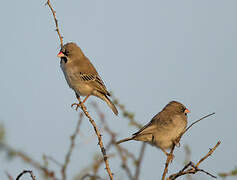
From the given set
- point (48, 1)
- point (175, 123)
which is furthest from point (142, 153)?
point (175, 123)

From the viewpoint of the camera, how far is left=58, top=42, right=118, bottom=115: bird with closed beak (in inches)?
295

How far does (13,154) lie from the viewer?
9.93ft

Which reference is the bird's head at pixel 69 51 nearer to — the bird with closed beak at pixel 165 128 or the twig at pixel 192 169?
the bird with closed beak at pixel 165 128

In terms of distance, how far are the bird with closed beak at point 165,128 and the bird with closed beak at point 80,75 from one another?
1302mm

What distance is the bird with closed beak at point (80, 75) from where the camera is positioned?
24.6 feet

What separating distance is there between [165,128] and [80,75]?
2383mm

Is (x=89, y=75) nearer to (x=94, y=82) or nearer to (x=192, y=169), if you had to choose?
(x=94, y=82)

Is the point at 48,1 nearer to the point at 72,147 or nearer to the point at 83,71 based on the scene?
the point at 72,147

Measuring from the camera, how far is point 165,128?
246 inches

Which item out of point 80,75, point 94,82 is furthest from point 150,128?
point 80,75

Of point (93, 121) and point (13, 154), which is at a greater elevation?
point (93, 121)

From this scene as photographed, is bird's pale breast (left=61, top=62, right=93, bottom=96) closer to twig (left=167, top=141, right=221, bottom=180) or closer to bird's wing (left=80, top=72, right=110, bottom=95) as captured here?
bird's wing (left=80, top=72, right=110, bottom=95)

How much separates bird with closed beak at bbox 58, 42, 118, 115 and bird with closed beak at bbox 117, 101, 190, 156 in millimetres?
1302

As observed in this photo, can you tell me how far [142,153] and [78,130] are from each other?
1103 mm
